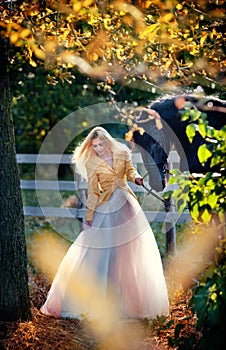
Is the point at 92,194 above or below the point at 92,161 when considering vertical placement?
below

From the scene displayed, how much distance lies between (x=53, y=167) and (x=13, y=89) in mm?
7607

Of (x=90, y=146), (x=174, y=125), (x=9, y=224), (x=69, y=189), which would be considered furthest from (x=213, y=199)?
(x=69, y=189)

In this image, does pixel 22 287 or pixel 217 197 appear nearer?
pixel 217 197

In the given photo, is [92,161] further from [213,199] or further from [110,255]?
[213,199]

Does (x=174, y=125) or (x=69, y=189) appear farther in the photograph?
(x=69, y=189)

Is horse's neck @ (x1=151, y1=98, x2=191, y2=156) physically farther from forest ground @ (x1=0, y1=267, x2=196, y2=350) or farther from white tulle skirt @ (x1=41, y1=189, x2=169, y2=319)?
forest ground @ (x1=0, y1=267, x2=196, y2=350)

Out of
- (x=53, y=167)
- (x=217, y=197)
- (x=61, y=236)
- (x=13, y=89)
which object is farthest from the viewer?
(x=53, y=167)

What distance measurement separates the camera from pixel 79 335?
5797mm

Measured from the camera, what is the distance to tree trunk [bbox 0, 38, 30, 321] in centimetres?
554

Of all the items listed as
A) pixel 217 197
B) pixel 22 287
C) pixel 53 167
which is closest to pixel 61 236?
pixel 22 287

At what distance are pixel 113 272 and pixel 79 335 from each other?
2.65 ft

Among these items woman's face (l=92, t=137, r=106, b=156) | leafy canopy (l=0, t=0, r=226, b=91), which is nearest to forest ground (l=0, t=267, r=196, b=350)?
woman's face (l=92, t=137, r=106, b=156)

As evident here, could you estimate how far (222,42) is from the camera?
18.4ft

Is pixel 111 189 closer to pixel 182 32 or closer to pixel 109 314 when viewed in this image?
pixel 109 314
